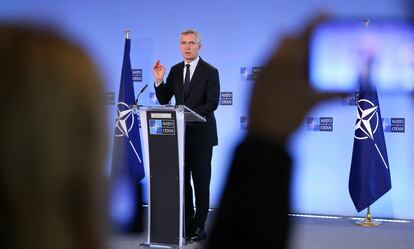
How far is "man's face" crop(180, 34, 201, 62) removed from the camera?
437cm

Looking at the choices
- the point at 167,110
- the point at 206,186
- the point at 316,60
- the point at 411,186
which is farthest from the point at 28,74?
the point at 411,186

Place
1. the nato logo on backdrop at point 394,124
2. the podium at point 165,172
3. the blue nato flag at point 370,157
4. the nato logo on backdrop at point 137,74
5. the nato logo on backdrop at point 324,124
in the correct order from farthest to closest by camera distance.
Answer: the nato logo on backdrop at point 137,74 → the nato logo on backdrop at point 324,124 → the nato logo on backdrop at point 394,124 → the blue nato flag at point 370,157 → the podium at point 165,172

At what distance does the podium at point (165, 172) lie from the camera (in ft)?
13.1

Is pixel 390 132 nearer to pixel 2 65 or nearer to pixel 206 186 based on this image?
pixel 206 186

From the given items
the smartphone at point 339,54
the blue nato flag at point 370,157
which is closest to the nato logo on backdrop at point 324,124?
the blue nato flag at point 370,157

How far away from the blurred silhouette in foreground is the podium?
325cm

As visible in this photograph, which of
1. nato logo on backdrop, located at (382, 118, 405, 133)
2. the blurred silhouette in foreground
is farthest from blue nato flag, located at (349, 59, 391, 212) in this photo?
the blurred silhouette in foreground

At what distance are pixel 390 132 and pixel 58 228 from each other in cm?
533

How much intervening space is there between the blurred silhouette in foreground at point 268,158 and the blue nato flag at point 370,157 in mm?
4722

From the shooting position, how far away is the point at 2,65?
20.1 inches

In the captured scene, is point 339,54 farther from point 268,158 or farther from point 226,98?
point 226,98

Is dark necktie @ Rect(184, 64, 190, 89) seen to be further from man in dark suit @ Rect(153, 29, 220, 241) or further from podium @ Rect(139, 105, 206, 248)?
podium @ Rect(139, 105, 206, 248)

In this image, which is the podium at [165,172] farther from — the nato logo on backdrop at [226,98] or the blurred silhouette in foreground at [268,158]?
the blurred silhouette in foreground at [268,158]

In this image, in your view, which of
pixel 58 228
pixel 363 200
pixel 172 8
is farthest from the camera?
pixel 172 8
